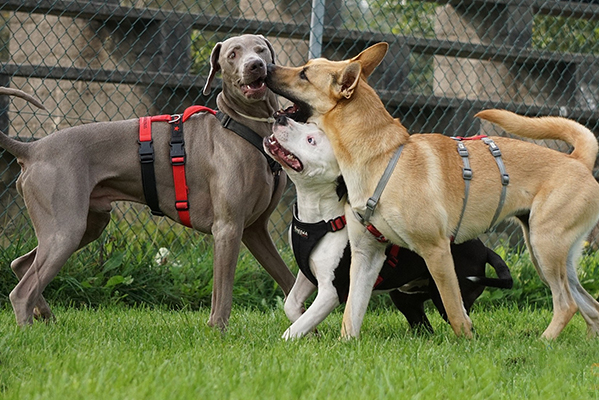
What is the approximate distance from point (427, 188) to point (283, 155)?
761 mm

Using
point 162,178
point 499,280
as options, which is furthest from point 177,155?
point 499,280

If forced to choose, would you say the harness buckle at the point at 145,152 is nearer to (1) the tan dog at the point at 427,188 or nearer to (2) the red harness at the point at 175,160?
(2) the red harness at the point at 175,160

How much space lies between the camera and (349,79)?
150 inches

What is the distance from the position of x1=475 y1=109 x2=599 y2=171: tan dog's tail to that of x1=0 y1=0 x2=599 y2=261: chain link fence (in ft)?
5.79

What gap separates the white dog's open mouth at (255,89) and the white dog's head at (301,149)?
0.42 meters

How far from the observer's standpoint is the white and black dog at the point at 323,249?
3.90 m

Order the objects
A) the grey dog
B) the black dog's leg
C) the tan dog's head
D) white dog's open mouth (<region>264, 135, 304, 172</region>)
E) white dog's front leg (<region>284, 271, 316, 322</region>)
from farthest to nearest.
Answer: the black dog's leg → white dog's front leg (<region>284, 271, 316, 322</region>) → the grey dog → white dog's open mouth (<region>264, 135, 304, 172</region>) → the tan dog's head

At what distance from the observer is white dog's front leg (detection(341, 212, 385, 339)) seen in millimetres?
3887

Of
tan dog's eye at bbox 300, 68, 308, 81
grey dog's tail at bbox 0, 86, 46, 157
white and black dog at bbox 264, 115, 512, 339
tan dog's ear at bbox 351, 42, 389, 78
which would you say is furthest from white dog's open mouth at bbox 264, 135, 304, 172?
grey dog's tail at bbox 0, 86, 46, 157

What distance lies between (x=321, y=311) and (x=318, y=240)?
39 centimetres

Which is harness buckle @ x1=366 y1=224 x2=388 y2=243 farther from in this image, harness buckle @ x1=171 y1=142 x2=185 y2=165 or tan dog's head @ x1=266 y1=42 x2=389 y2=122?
harness buckle @ x1=171 y1=142 x2=185 y2=165

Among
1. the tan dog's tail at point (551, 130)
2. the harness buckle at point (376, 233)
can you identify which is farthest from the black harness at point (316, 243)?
the tan dog's tail at point (551, 130)

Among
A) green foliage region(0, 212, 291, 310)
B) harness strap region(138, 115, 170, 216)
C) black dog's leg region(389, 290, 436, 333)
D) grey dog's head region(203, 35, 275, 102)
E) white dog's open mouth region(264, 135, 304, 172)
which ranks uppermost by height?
grey dog's head region(203, 35, 275, 102)

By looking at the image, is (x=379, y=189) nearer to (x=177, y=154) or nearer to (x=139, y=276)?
(x=177, y=154)
